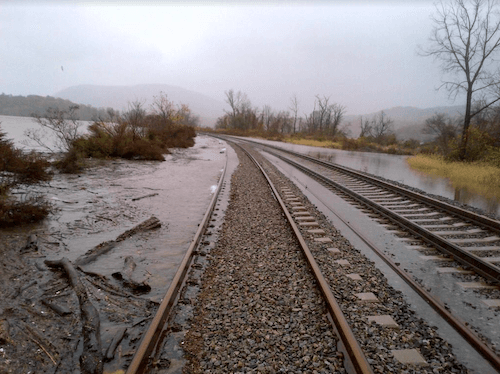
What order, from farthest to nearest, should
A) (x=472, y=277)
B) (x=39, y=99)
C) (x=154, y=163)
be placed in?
(x=39, y=99)
(x=154, y=163)
(x=472, y=277)

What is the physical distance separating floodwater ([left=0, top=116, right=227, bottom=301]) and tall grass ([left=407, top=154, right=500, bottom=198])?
37.7 ft

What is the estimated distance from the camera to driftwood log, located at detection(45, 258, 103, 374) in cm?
259

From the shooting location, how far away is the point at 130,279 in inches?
162

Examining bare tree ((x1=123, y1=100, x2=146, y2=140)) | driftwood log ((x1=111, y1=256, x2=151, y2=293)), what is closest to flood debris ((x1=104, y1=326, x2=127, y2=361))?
driftwood log ((x1=111, y1=256, x2=151, y2=293))

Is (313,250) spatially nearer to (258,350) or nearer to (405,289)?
(405,289)

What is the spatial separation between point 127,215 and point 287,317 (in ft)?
18.2

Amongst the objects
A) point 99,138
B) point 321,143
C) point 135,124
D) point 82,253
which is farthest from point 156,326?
point 321,143

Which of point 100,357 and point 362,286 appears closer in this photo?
point 100,357

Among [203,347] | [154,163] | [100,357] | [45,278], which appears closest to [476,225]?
[203,347]

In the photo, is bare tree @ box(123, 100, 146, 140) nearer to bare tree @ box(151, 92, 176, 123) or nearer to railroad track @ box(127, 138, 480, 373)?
bare tree @ box(151, 92, 176, 123)

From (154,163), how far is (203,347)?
50.0 feet

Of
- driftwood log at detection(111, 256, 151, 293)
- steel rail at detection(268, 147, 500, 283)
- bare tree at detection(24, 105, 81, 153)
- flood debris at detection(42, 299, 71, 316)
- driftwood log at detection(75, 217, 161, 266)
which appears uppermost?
bare tree at detection(24, 105, 81, 153)

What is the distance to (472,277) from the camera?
14.1 feet

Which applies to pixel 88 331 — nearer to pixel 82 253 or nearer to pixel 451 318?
pixel 82 253
